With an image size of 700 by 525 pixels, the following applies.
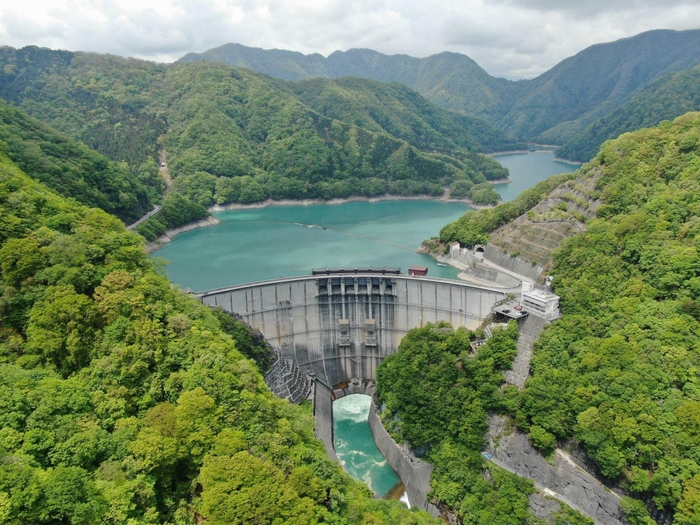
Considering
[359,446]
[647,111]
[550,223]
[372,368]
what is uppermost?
[647,111]

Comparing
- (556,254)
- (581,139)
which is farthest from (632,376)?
(581,139)

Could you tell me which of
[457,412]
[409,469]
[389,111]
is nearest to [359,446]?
[409,469]

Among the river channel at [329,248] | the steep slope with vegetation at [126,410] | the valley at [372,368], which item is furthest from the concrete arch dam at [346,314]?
the steep slope with vegetation at [126,410]

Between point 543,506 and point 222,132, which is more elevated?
point 222,132

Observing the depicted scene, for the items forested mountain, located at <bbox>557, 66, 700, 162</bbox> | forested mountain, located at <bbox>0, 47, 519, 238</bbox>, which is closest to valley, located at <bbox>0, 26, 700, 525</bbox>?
forested mountain, located at <bbox>0, 47, 519, 238</bbox>

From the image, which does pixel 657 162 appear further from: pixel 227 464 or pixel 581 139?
pixel 581 139

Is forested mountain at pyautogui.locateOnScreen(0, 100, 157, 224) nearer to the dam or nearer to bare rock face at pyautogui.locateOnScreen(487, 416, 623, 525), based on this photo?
the dam

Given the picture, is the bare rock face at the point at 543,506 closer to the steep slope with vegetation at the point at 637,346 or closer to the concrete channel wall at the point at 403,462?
the steep slope with vegetation at the point at 637,346

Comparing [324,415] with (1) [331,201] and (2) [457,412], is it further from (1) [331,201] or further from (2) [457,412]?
(1) [331,201]
